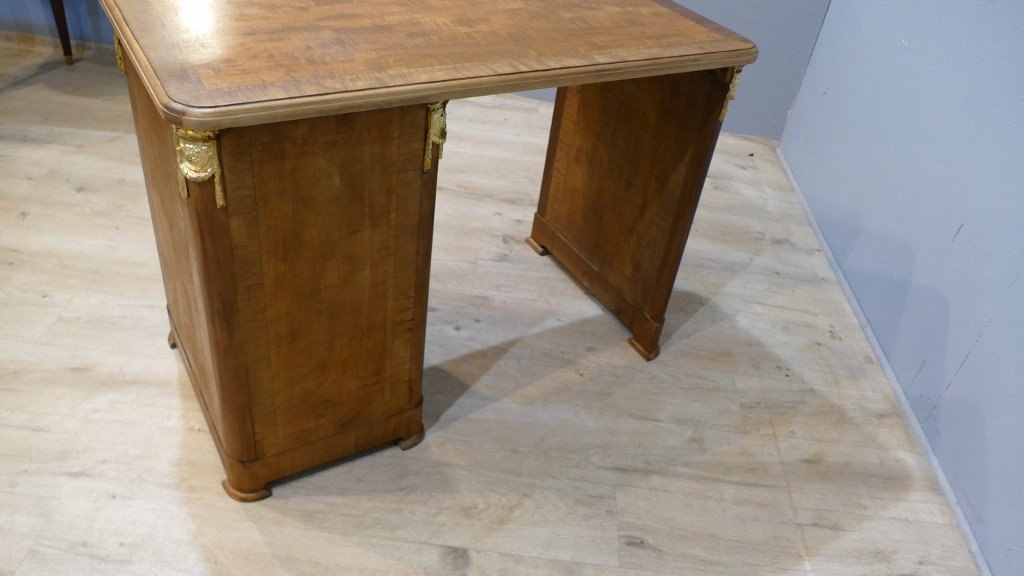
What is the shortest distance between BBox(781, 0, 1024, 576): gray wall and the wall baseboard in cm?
2

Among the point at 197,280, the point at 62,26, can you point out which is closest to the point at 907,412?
the point at 197,280

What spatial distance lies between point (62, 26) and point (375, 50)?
247cm

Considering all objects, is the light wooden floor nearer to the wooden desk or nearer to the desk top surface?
the wooden desk

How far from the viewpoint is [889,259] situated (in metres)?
→ 2.46

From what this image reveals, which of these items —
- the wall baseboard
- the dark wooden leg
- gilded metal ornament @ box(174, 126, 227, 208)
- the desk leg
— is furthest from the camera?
the dark wooden leg

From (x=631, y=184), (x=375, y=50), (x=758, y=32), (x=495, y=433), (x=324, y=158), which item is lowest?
(x=495, y=433)

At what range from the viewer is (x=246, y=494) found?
1722mm

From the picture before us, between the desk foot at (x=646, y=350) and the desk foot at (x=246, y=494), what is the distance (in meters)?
1.09

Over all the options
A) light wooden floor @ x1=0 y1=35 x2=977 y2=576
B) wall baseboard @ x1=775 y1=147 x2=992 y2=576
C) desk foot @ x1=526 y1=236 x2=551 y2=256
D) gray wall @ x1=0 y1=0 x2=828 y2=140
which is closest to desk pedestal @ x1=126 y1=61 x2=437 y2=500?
light wooden floor @ x1=0 y1=35 x2=977 y2=576

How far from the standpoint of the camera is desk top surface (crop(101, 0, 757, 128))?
49.5 inches

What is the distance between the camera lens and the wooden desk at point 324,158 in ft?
4.27

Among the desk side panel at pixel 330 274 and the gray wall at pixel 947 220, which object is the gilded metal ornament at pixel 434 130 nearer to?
the desk side panel at pixel 330 274

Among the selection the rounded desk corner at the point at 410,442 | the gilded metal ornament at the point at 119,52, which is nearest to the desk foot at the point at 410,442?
the rounded desk corner at the point at 410,442

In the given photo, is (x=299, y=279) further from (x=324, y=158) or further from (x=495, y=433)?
(x=495, y=433)
